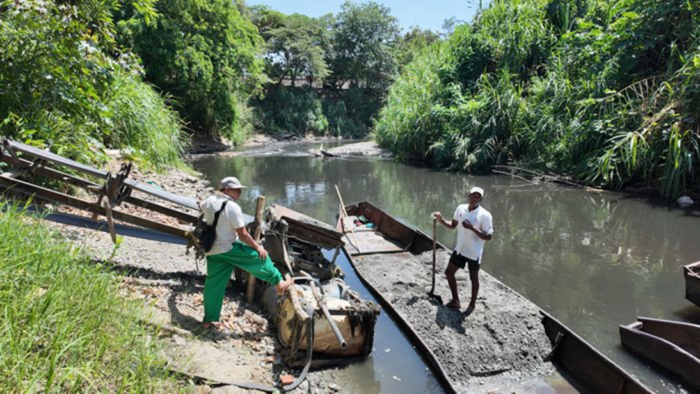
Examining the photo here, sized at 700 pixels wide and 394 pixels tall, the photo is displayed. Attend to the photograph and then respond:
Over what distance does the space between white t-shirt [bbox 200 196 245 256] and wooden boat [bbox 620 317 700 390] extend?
16.8 ft

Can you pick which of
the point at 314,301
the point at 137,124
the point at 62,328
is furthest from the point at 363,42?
the point at 62,328

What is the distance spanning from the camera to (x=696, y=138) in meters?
13.0

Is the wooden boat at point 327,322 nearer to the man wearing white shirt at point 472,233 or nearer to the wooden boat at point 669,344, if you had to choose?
the man wearing white shirt at point 472,233

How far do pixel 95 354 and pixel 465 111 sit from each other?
761 inches

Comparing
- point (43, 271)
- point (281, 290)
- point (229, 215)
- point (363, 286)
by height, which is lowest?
point (363, 286)

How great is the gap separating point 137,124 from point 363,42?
3155cm

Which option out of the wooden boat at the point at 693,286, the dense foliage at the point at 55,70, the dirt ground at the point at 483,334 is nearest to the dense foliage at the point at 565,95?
the wooden boat at the point at 693,286

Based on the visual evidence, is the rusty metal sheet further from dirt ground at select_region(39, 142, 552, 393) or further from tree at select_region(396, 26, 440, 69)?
tree at select_region(396, 26, 440, 69)

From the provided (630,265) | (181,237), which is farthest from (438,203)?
(181,237)

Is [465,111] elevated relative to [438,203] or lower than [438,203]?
elevated

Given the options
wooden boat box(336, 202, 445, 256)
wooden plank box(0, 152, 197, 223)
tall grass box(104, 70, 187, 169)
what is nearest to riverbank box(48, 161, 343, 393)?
wooden plank box(0, 152, 197, 223)

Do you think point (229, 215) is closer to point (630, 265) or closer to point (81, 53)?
point (81, 53)

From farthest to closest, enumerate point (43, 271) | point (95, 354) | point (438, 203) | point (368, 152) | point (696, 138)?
A: point (368, 152), point (438, 203), point (696, 138), point (43, 271), point (95, 354)

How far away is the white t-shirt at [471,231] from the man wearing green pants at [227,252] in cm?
233
